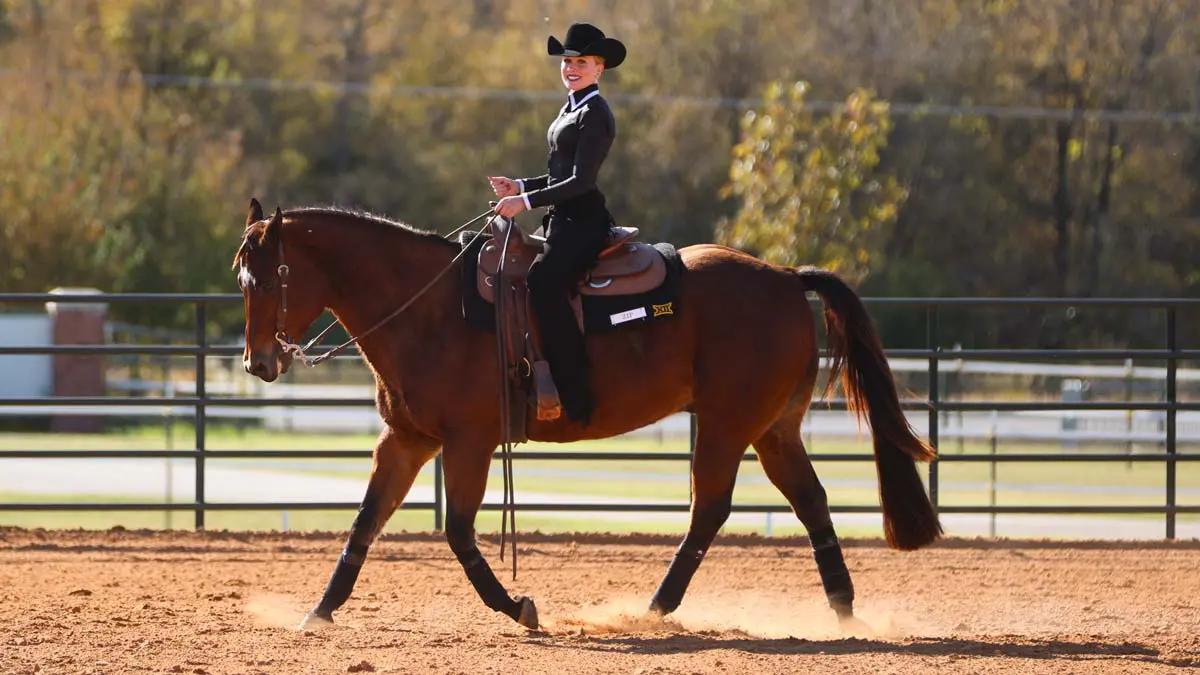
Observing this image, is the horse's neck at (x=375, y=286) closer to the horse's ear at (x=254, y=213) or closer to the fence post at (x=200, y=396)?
the horse's ear at (x=254, y=213)

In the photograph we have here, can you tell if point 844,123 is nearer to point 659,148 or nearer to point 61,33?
point 659,148

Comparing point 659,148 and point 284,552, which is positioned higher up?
point 659,148

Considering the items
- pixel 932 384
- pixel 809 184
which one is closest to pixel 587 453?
pixel 932 384

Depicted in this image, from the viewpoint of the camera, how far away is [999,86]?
1228 inches

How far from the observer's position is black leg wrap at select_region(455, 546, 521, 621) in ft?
20.1

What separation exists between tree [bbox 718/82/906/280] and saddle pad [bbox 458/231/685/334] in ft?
47.3

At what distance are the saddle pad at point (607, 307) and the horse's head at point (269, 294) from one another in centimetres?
66

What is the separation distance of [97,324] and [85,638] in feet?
57.6

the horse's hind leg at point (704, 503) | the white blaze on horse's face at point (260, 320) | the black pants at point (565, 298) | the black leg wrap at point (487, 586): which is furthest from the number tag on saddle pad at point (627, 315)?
the white blaze on horse's face at point (260, 320)

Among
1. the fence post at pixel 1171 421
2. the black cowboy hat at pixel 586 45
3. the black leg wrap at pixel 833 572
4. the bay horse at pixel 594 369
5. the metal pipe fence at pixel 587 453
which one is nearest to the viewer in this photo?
the bay horse at pixel 594 369

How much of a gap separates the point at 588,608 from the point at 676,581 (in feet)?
2.51

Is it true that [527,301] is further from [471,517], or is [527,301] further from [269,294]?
[269,294]

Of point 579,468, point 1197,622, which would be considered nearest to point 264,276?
point 1197,622

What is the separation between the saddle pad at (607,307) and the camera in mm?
6266
